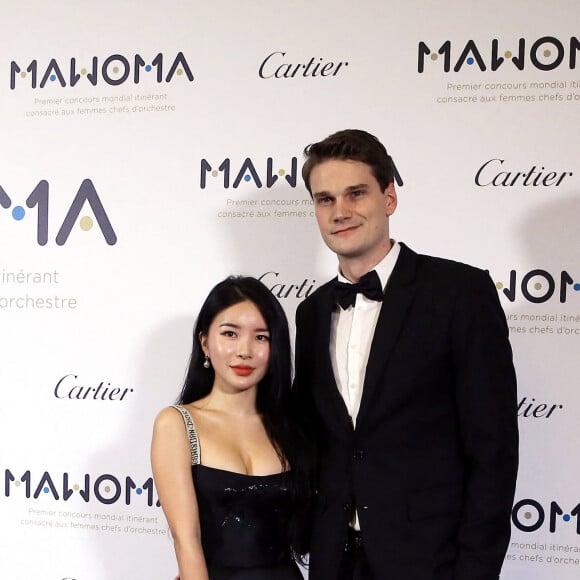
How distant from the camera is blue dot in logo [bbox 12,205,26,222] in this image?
296 cm

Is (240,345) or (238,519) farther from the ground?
(240,345)

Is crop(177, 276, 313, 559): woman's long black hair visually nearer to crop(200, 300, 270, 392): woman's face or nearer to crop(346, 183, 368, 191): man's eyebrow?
crop(200, 300, 270, 392): woman's face

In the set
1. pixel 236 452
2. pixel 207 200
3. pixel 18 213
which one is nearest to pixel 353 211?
pixel 236 452

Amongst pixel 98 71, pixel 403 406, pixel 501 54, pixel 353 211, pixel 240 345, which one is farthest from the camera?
pixel 98 71

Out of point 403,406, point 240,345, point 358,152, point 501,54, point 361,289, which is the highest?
point 501,54

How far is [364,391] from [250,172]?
4.18 feet

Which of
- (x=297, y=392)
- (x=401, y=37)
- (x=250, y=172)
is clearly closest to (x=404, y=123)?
(x=401, y=37)

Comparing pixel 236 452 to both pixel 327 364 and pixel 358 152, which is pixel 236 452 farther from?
pixel 358 152

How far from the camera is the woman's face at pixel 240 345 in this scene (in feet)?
6.49

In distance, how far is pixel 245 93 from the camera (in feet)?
9.10

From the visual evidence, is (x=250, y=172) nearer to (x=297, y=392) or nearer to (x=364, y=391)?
(x=297, y=392)

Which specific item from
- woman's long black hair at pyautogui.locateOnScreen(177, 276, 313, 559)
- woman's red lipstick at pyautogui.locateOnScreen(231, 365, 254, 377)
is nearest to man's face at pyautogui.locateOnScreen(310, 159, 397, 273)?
woman's long black hair at pyautogui.locateOnScreen(177, 276, 313, 559)

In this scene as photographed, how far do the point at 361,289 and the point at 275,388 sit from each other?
1.37 feet

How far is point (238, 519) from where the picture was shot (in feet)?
6.35
